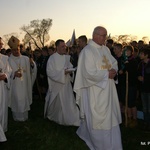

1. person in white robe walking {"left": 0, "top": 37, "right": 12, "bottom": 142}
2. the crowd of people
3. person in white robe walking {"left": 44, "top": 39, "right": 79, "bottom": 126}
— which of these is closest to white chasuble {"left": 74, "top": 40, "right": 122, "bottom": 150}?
the crowd of people

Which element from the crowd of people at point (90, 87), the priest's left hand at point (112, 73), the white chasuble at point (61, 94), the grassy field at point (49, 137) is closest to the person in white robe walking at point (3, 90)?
the crowd of people at point (90, 87)

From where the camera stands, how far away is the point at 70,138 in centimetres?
764

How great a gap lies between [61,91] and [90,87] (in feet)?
9.20

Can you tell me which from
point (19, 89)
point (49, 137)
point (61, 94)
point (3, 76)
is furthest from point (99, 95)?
point (19, 89)

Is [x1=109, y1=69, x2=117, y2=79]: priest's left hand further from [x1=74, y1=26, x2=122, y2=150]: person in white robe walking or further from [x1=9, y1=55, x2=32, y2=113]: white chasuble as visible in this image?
[x1=9, y1=55, x2=32, y2=113]: white chasuble

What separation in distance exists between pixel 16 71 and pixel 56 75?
137 cm

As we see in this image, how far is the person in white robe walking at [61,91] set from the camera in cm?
915

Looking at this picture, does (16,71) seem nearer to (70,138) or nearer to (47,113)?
(47,113)

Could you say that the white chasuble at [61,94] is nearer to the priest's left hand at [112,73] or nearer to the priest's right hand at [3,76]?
the priest's right hand at [3,76]

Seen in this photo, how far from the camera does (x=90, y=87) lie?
22.1 feet

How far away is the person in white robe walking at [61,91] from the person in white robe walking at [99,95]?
2.24 meters

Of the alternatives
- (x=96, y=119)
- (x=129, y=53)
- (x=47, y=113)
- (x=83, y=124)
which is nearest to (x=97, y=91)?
(x=96, y=119)

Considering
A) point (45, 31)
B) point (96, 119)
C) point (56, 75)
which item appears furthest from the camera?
point (45, 31)

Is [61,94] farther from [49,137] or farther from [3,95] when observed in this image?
[3,95]
